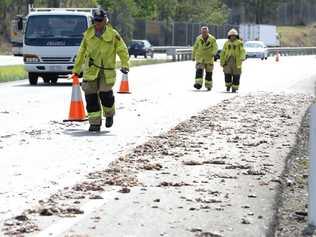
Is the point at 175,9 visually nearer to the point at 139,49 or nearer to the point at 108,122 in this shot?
the point at 139,49

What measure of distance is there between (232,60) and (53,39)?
6.03m

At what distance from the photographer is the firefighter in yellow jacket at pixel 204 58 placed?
2438 centimetres

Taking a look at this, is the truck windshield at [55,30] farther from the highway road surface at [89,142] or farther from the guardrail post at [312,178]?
the guardrail post at [312,178]

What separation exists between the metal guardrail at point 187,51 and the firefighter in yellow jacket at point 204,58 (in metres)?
32.0

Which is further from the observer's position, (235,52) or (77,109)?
(235,52)

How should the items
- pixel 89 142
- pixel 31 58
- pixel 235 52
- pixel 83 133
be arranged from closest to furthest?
pixel 89 142 < pixel 83 133 < pixel 235 52 < pixel 31 58

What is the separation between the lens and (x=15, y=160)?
10430mm

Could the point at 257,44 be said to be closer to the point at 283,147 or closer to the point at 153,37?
the point at 153,37

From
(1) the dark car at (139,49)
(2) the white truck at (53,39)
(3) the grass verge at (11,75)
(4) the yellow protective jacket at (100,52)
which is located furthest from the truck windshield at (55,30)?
(1) the dark car at (139,49)

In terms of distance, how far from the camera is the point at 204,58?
80.9ft

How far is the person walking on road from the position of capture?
23.9 metres

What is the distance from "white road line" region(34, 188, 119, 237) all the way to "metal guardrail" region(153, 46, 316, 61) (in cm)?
4907

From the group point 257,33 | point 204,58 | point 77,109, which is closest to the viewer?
point 77,109

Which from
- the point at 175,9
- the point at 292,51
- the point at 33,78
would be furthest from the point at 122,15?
the point at 33,78
